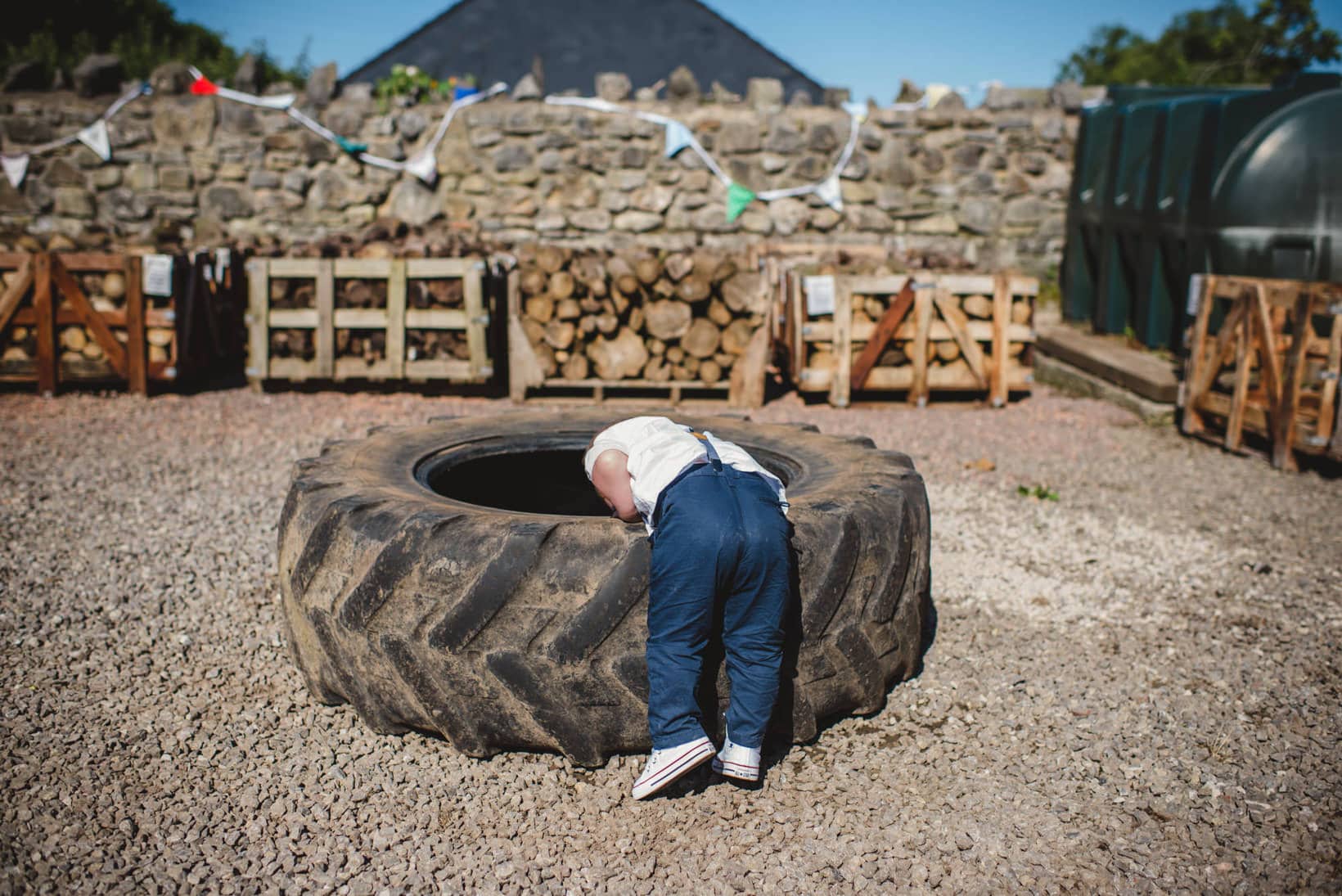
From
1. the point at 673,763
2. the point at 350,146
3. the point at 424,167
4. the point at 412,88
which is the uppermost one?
the point at 412,88

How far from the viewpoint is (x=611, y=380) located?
7699mm

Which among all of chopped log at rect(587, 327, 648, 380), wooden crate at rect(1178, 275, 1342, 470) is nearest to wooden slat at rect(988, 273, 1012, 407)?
wooden crate at rect(1178, 275, 1342, 470)

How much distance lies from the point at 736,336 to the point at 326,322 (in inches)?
128

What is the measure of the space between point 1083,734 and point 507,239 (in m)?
9.27

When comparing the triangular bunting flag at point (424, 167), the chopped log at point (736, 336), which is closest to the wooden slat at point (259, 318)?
the triangular bunting flag at point (424, 167)

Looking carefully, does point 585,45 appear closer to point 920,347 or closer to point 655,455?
point 920,347

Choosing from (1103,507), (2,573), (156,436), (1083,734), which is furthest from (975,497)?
(156,436)

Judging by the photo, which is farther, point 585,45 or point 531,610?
point 585,45

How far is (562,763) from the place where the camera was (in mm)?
2691

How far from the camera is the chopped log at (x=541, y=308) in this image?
7.56 m

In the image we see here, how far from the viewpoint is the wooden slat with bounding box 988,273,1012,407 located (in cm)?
788

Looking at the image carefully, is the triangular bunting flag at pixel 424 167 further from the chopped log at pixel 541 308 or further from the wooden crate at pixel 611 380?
the chopped log at pixel 541 308

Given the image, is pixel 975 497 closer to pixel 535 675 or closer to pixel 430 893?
pixel 535 675

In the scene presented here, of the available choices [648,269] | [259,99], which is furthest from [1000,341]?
[259,99]
